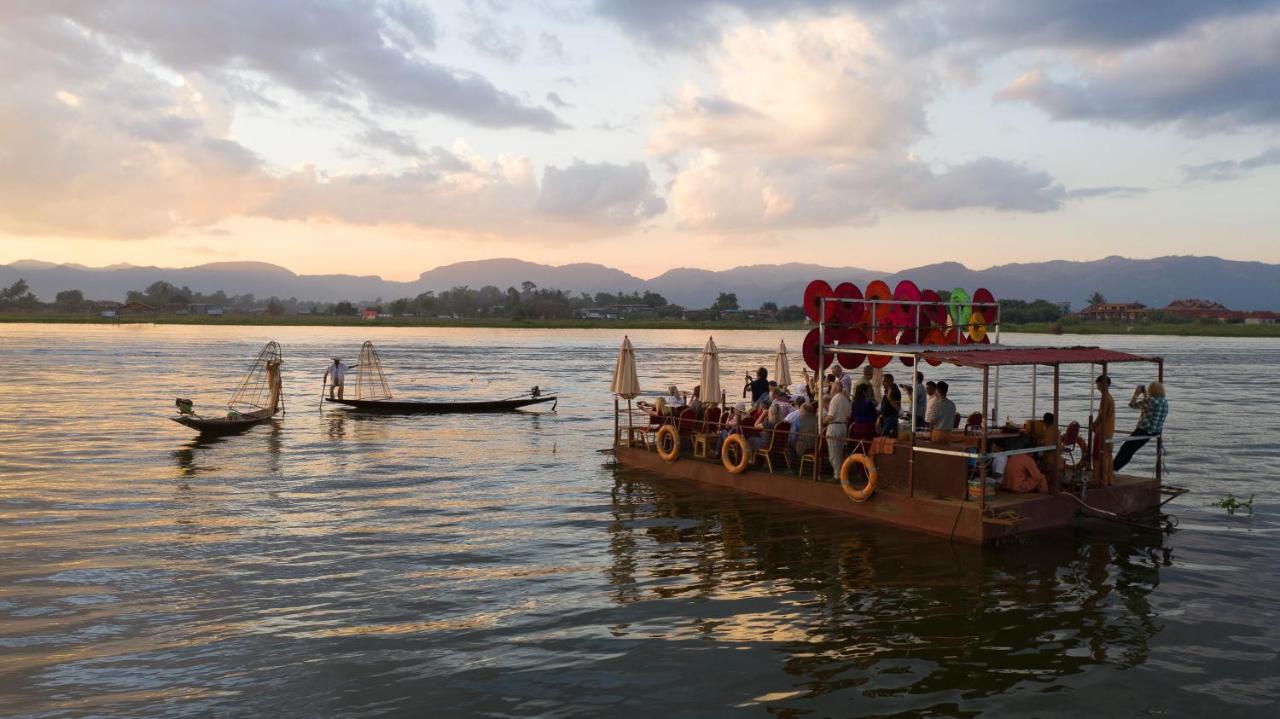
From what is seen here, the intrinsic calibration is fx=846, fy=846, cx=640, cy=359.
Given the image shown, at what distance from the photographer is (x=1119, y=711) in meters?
8.88

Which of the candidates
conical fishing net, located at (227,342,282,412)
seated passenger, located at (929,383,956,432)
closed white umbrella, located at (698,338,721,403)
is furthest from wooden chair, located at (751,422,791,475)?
conical fishing net, located at (227,342,282,412)

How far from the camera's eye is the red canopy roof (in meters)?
14.4

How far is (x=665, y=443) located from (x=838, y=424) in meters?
5.89

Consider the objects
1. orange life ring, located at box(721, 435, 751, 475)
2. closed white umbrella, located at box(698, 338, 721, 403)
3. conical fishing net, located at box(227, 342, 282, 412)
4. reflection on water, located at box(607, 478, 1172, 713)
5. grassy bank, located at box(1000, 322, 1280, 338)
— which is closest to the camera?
reflection on water, located at box(607, 478, 1172, 713)

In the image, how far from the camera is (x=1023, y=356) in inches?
582

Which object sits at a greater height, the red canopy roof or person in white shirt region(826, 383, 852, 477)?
the red canopy roof

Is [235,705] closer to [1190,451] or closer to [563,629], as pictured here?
[563,629]

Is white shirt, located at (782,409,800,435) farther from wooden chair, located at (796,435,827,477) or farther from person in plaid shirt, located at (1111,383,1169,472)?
person in plaid shirt, located at (1111,383,1169,472)

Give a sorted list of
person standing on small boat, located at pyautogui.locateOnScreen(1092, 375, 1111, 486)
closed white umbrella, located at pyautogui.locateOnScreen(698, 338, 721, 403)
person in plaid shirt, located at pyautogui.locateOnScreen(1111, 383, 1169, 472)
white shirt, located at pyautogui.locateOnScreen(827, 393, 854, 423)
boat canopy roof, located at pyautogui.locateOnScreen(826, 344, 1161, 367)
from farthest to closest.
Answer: closed white umbrella, located at pyautogui.locateOnScreen(698, 338, 721, 403) < person in plaid shirt, located at pyautogui.locateOnScreen(1111, 383, 1169, 472) < white shirt, located at pyautogui.locateOnScreen(827, 393, 854, 423) < person standing on small boat, located at pyautogui.locateOnScreen(1092, 375, 1111, 486) < boat canopy roof, located at pyautogui.locateOnScreen(826, 344, 1161, 367)

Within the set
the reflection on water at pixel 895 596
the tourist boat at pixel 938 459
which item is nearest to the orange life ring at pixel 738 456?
the tourist boat at pixel 938 459

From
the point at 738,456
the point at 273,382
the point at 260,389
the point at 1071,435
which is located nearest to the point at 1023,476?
the point at 1071,435

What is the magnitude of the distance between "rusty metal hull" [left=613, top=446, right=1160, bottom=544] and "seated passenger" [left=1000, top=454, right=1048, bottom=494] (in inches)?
8.7

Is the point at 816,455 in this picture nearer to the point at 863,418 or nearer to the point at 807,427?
the point at 807,427

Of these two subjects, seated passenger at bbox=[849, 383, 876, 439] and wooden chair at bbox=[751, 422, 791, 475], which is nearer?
seated passenger at bbox=[849, 383, 876, 439]
